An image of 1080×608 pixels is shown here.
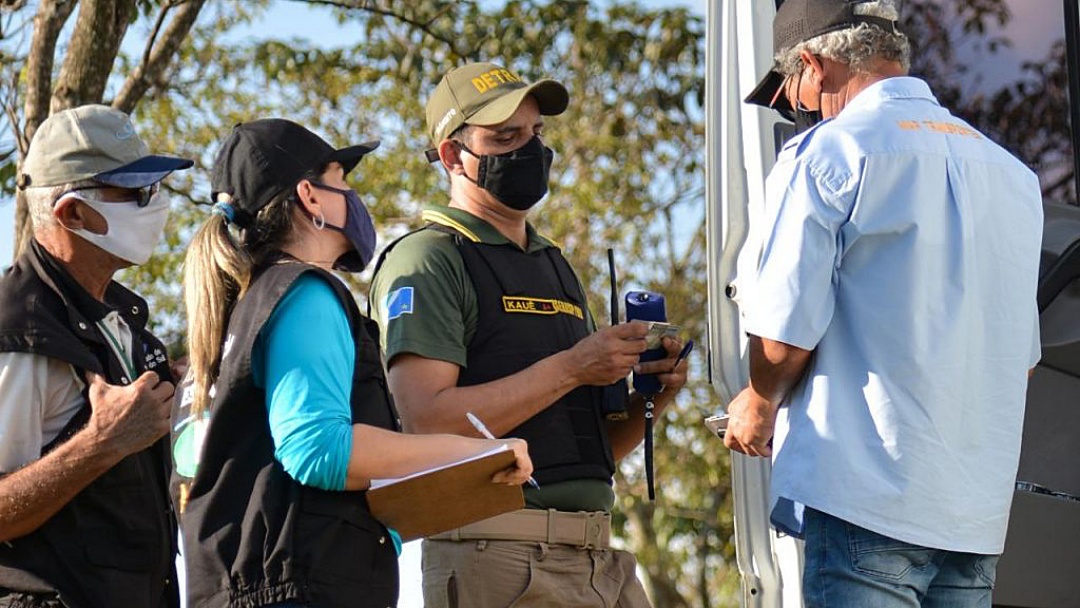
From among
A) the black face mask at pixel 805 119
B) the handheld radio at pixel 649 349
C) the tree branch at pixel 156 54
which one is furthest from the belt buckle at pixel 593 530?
the tree branch at pixel 156 54

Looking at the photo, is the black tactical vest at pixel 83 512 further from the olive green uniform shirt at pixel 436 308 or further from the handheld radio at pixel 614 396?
the handheld radio at pixel 614 396

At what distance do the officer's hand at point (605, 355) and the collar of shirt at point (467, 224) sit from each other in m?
0.36

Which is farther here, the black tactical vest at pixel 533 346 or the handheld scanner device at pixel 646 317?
the handheld scanner device at pixel 646 317

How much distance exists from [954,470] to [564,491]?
3.26ft

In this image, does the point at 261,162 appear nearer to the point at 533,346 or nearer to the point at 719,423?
the point at 533,346

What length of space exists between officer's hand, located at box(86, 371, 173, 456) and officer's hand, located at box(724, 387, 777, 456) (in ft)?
3.74

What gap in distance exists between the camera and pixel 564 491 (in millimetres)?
3678

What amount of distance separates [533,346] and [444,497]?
93 centimetres

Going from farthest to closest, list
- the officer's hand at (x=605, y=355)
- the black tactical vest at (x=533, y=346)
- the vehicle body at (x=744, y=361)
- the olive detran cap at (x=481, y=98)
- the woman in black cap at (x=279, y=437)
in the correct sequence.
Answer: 1. the olive detran cap at (x=481, y=98)
2. the black tactical vest at (x=533, y=346)
3. the officer's hand at (x=605, y=355)
4. the vehicle body at (x=744, y=361)
5. the woman in black cap at (x=279, y=437)

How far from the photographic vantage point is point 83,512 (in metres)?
3.31

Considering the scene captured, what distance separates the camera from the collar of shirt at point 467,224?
12.6ft

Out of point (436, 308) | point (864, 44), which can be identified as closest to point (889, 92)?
point (864, 44)

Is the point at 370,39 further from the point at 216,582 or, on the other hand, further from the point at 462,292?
the point at 216,582

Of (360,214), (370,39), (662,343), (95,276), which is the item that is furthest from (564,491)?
(370,39)
